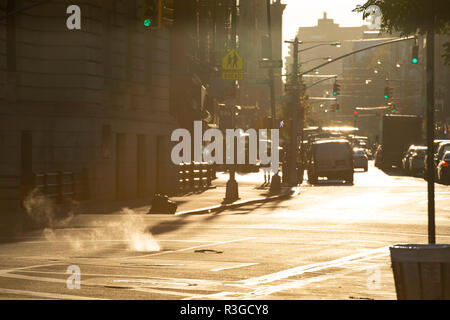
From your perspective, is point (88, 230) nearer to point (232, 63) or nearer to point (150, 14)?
point (150, 14)

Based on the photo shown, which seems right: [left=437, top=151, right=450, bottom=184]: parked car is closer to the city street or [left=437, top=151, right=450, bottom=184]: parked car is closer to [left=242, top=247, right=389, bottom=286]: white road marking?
the city street

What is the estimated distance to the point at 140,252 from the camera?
16938mm

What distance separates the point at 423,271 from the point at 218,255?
7.80m

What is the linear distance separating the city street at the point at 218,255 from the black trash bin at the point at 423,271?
2288 mm

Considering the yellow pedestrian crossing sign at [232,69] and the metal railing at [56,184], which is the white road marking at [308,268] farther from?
the yellow pedestrian crossing sign at [232,69]

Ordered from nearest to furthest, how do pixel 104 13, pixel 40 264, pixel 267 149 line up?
pixel 40 264 → pixel 104 13 → pixel 267 149

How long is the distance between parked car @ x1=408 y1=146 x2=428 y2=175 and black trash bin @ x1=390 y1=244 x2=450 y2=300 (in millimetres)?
51441

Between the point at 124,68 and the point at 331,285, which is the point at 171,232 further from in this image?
the point at 124,68

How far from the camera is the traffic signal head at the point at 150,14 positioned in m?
26.1

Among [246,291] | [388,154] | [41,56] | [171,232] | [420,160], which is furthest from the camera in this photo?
[388,154]

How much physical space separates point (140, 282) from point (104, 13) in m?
23.7

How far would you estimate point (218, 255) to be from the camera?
54.0 feet

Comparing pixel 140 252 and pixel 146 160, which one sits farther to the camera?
pixel 146 160
